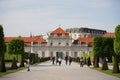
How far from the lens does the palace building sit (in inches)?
4943

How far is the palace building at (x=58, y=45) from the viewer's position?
126 m

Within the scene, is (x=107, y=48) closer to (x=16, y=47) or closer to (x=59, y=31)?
(x=16, y=47)

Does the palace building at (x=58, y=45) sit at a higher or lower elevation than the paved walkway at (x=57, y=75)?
higher

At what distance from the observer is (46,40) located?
424 ft

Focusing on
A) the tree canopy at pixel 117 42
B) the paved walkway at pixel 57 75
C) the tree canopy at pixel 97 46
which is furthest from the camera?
the tree canopy at pixel 97 46

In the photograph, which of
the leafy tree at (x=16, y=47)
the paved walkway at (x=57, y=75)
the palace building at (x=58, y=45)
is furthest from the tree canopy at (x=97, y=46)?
the palace building at (x=58, y=45)

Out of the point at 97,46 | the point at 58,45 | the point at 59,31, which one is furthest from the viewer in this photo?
the point at 58,45

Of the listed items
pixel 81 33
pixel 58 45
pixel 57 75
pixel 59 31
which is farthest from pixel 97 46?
pixel 81 33

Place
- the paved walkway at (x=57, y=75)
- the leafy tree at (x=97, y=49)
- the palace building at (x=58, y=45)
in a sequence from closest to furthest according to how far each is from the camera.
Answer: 1. the paved walkway at (x=57, y=75)
2. the leafy tree at (x=97, y=49)
3. the palace building at (x=58, y=45)

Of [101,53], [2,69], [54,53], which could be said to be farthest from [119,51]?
[54,53]

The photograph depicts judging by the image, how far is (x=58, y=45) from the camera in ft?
418

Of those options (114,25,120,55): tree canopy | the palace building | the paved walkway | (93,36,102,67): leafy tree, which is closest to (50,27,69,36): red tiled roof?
the palace building

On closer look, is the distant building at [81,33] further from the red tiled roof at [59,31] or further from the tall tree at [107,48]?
the tall tree at [107,48]

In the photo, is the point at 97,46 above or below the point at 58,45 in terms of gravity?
below
